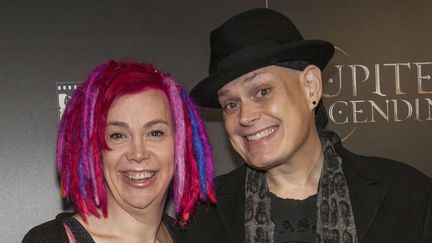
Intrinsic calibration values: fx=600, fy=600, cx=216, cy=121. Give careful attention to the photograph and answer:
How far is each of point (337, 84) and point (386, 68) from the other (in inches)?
11.7

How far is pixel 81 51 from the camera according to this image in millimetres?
3102

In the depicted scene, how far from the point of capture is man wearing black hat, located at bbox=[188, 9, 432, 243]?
2.23 meters

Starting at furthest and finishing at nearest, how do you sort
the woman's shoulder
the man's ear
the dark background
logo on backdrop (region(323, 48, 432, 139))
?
logo on backdrop (region(323, 48, 432, 139)), the dark background, the man's ear, the woman's shoulder

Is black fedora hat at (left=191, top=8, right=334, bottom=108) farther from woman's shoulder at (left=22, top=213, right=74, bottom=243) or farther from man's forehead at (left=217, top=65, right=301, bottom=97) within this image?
woman's shoulder at (left=22, top=213, right=74, bottom=243)

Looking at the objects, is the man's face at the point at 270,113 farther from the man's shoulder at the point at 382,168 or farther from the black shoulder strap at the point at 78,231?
the black shoulder strap at the point at 78,231

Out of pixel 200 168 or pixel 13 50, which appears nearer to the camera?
pixel 200 168

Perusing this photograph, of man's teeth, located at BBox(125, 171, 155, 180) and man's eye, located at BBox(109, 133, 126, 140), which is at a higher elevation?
man's eye, located at BBox(109, 133, 126, 140)

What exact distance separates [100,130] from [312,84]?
863 millimetres

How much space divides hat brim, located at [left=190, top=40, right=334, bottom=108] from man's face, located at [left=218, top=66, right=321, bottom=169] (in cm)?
4

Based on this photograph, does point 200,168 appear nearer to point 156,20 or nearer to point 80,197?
point 80,197

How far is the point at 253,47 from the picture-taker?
7.38 ft

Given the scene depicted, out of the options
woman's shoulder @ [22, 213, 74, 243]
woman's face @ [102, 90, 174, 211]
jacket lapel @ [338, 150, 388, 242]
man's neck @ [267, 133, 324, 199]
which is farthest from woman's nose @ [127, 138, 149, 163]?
jacket lapel @ [338, 150, 388, 242]

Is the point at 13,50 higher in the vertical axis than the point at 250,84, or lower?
higher

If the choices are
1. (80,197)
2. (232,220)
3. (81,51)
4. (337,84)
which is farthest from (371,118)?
(80,197)
